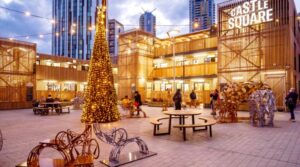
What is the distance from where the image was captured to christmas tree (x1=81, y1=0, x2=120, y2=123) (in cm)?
1007

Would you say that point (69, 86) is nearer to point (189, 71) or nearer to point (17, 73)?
point (17, 73)

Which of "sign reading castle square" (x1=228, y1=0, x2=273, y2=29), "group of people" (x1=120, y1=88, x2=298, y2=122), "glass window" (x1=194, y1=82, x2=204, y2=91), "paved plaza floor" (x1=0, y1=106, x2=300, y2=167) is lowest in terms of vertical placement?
"paved plaza floor" (x1=0, y1=106, x2=300, y2=167)

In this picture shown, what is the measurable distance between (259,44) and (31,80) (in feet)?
82.6

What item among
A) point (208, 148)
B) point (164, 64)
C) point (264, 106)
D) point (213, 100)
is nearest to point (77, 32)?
point (164, 64)

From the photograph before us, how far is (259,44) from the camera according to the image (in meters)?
20.1

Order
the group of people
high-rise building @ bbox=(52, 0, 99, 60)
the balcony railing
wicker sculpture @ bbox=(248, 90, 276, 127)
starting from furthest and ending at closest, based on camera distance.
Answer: high-rise building @ bbox=(52, 0, 99, 60)
the balcony railing
the group of people
wicker sculpture @ bbox=(248, 90, 276, 127)

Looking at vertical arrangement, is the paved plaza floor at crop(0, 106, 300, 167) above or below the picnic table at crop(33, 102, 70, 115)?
below

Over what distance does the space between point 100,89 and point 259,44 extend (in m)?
16.8

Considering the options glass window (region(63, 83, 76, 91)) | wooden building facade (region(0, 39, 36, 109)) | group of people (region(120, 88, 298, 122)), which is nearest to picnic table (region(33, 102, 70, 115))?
group of people (region(120, 88, 298, 122))

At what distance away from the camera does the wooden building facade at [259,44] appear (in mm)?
18766

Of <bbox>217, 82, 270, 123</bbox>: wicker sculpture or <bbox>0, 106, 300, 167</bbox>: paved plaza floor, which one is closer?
<bbox>0, 106, 300, 167</bbox>: paved plaza floor

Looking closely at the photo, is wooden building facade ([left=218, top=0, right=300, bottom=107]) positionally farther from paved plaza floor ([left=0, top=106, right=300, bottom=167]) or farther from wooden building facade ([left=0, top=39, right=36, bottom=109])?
wooden building facade ([left=0, top=39, right=36, bottom=109])

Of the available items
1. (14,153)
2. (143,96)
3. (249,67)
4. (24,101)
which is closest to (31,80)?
(24,101)

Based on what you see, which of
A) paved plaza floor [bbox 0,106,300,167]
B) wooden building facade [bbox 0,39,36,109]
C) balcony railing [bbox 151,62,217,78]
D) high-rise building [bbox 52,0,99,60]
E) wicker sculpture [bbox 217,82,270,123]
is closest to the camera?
paved plaza floor [bbox 0,106,300,167]
